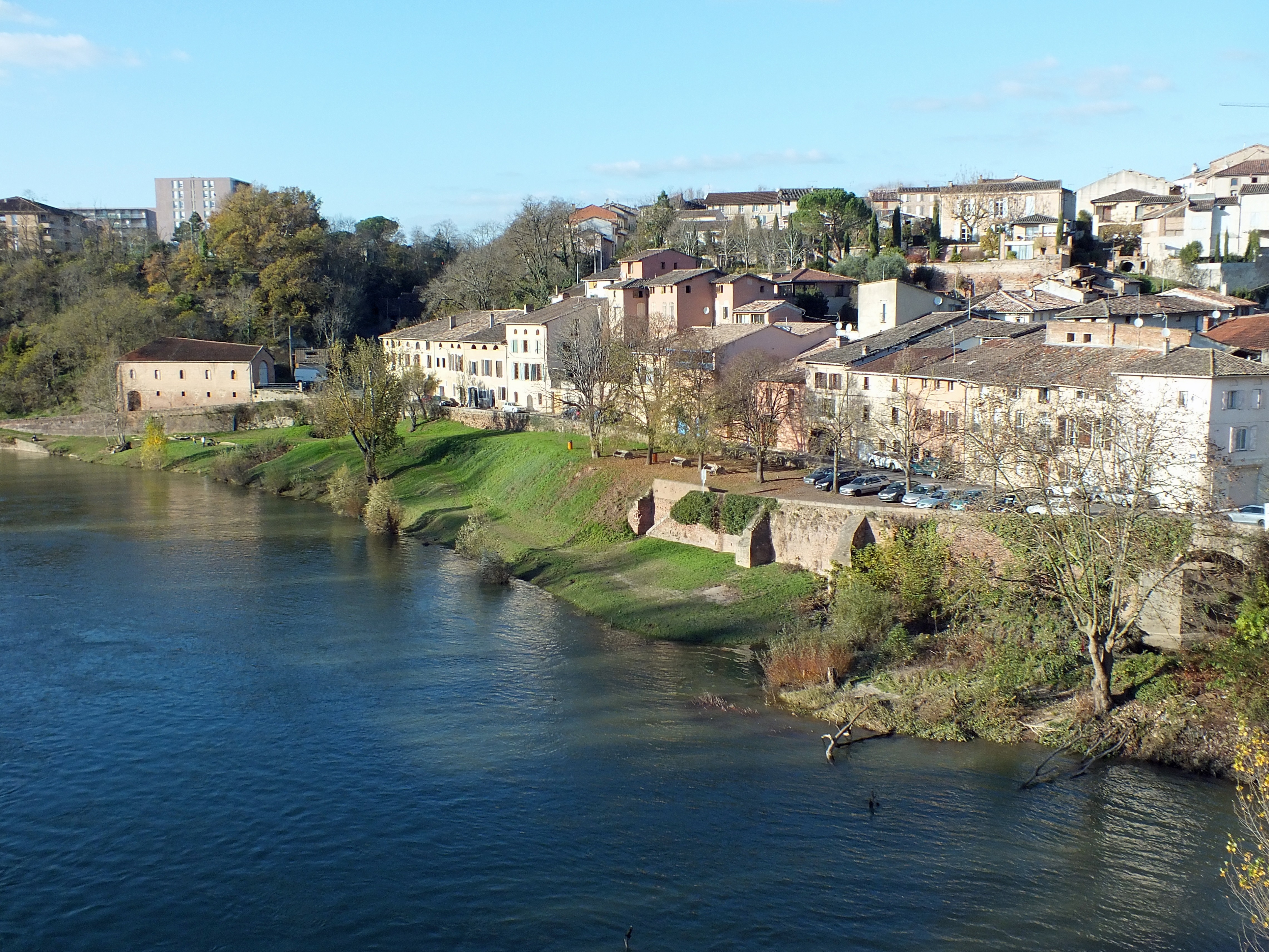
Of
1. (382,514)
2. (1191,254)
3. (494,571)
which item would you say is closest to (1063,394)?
(494,571)

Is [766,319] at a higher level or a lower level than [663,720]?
higher

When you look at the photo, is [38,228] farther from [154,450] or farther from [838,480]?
[838,480]

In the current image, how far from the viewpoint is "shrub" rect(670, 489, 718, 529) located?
35625 millimetres

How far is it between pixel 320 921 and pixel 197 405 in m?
58.8

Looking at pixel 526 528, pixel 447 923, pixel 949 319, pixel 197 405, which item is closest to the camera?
pixel 447 923

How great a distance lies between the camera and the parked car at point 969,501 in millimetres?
26672

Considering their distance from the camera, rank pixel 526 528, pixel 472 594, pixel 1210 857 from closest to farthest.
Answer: pixel 1210 857 → pixel 472 594 → pixel 526 528

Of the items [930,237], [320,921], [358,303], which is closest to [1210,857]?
[320,921]

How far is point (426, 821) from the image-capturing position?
19781 mm

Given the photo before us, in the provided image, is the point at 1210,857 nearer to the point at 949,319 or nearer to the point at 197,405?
the point at 949,319

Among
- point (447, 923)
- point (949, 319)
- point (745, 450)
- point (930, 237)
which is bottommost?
point (447, 923)

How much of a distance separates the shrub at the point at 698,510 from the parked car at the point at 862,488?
13.6 ft

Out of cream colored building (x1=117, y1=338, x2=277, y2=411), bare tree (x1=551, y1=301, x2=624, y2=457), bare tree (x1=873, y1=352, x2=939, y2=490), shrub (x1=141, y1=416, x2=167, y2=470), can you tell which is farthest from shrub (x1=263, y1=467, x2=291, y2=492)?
bare tree (x1=873, y1=352, x2=939, y2=490)

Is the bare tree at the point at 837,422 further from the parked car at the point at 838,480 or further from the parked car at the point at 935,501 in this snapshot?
the parked car at the point at 935,501
